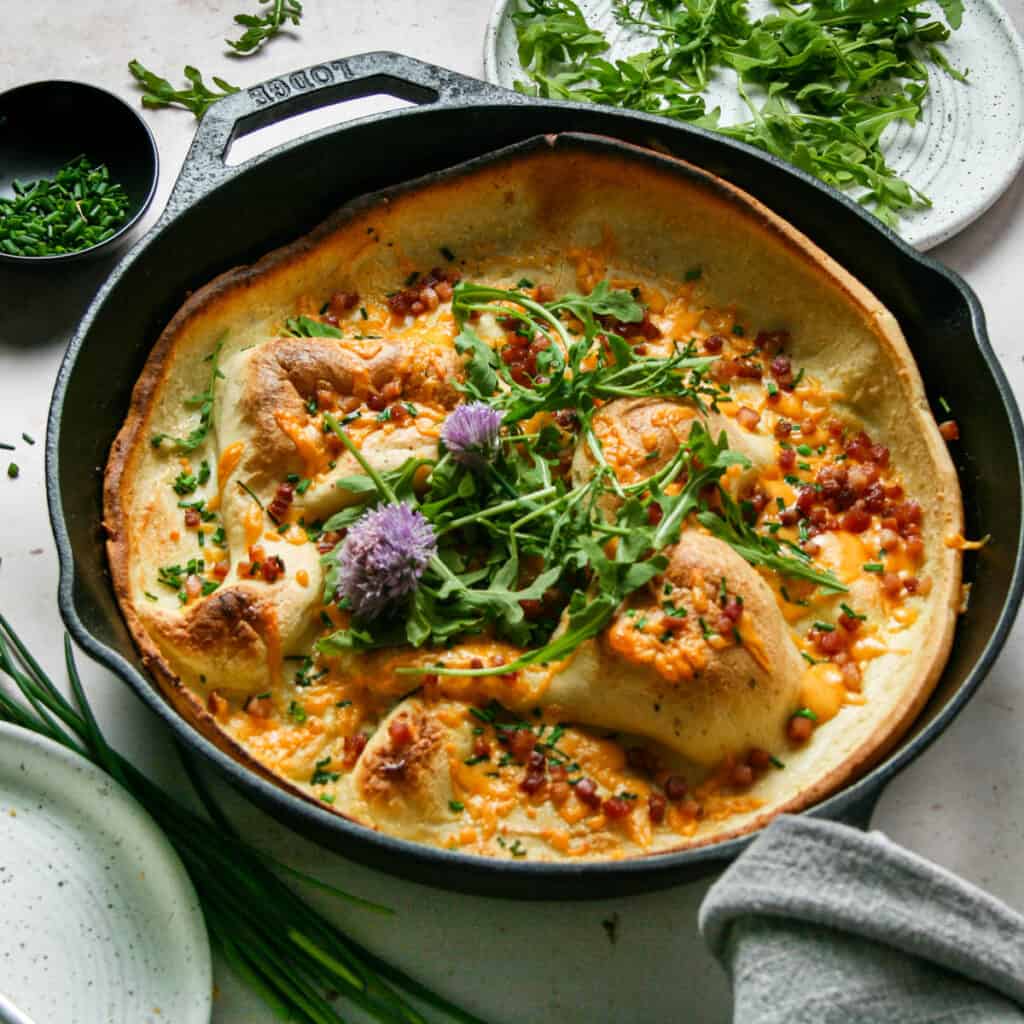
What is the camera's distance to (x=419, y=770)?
10.9ft

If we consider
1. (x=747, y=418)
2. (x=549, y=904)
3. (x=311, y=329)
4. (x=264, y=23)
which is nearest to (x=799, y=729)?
(x=549, y=904)

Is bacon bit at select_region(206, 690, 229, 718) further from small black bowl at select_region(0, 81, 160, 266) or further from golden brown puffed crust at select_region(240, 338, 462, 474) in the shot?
small black bowl at select_region(0, 81, 160, 266)

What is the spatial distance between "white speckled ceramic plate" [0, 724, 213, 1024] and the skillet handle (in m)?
1.69

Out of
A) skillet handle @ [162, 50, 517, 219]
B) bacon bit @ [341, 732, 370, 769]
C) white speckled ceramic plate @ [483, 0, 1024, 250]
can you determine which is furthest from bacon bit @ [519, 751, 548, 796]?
white speckled ceramic plate @ [483, 0, 1024, 250]

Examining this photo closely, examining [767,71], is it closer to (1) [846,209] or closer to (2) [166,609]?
(1) [846,209]

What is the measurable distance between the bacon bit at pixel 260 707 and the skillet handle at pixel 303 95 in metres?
1.51

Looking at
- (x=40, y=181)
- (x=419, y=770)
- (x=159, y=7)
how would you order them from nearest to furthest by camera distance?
(x=419, y=770), (x=40, y=181), (x=159, y=7)

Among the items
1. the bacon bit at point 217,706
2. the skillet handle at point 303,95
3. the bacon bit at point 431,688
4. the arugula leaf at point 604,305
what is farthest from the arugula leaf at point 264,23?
the bacon bit at point 431,688

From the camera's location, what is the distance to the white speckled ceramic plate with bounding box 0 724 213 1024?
137 inches

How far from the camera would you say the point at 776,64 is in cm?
489

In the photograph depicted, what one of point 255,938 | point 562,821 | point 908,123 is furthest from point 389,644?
point 908,123

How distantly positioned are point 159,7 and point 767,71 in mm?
2398

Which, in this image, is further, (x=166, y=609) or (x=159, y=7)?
(x=159, y=7)

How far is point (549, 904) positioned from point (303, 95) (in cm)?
251
